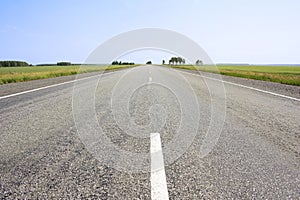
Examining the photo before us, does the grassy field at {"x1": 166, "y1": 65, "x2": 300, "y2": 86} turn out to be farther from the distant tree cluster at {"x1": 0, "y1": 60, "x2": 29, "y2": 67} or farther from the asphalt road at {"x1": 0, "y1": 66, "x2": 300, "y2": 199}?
the distant tree cluster at {"x1": 0, "y1": 60, "x2": 29, "y2": 67}

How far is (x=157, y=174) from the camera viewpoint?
2674mm

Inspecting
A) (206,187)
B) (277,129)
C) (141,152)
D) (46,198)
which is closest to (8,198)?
(46,198)

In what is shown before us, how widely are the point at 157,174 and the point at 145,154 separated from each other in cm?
58

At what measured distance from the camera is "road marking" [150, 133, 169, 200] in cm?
226

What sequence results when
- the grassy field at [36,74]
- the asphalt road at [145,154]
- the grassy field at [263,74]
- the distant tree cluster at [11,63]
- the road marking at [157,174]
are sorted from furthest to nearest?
1. the distant tree cluster at [11,63]
2. the grassy field at [263,74]
3. the grassy field at [36,74]
4. the asphalt road at [145,154]
5. the road marking at [157,174]

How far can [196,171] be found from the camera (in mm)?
2771

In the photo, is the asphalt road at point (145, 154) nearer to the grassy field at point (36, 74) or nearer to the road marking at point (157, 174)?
the road marking at point (157, 174)

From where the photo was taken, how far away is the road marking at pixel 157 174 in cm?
226

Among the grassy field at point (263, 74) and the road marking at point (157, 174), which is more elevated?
the road marking at point (157, 174)

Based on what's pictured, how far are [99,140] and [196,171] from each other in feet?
5.28

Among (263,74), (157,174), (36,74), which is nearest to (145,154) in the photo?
(157,174)

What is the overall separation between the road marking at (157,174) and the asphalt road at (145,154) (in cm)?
2

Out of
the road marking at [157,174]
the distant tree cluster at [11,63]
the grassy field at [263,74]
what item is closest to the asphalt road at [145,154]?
the road marking at [157,174]

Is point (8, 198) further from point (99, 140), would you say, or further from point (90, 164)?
point (99, 140)
